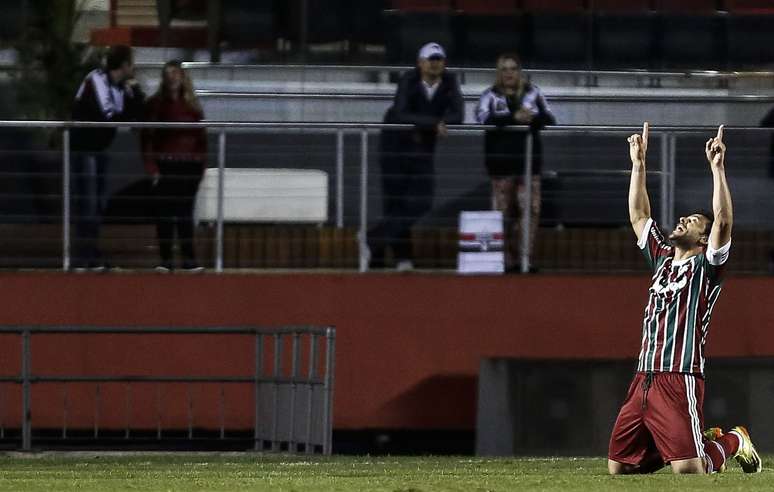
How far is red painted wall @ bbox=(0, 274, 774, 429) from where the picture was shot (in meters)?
16.8

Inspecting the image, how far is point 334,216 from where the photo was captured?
54.2 feet

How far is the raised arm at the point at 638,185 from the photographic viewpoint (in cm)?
1230

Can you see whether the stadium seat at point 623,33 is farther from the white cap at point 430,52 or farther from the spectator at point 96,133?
the spectator at point 96,133

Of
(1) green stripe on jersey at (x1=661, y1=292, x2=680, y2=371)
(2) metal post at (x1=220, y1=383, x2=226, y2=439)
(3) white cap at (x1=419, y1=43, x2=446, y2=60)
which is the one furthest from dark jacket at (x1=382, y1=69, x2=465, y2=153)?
(1) green stripe on jersey at (x1=661, y1=292, x2=680, y2=371)

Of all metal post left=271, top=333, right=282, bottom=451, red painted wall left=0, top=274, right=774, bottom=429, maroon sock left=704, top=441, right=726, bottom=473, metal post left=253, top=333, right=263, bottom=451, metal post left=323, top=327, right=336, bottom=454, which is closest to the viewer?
maroon sock left=704, top=441, right=726, bottom=473

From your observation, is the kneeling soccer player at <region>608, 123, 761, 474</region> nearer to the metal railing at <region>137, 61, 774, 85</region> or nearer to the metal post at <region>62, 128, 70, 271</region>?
the metal post at <region>62, 128, 70, 271</region>

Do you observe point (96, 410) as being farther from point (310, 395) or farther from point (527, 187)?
point (527, 187)

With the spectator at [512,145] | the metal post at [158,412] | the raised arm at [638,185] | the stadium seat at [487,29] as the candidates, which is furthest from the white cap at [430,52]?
the raised arm at [638,185]

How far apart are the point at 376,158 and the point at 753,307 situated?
3.15 metres

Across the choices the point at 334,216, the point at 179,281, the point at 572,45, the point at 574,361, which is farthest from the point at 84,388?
the point at 572,45

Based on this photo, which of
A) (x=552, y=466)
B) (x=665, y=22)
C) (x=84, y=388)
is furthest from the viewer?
(x=665, y=22)

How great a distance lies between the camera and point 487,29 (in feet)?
62.0

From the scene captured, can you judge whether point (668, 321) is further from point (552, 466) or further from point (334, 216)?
point (334, 216)

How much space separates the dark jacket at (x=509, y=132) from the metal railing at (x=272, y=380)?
1.87 m
